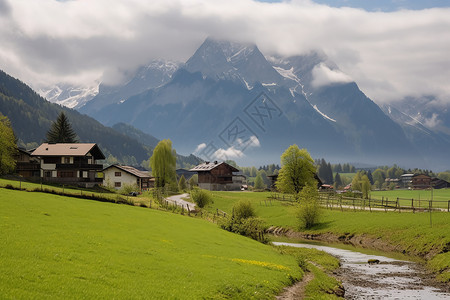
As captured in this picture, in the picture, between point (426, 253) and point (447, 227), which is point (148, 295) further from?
point (447, 227)

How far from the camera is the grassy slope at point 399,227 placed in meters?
54.7

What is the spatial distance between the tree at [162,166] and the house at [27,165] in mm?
42150

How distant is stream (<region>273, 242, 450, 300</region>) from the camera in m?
34.7

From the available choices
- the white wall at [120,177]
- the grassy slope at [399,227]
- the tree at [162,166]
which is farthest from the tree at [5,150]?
the grassy slope at [399,227]

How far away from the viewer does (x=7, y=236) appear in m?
28.1

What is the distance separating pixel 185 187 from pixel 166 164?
108ft

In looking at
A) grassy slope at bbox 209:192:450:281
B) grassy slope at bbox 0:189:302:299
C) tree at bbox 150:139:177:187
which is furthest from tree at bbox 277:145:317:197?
grassy slope at bbox 0:189:302:299

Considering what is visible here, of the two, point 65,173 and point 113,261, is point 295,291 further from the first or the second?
point 65,173

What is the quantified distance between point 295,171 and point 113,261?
10179 centimetres

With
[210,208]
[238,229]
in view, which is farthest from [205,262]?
[210,208]

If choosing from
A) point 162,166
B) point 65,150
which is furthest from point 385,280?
point 162,166

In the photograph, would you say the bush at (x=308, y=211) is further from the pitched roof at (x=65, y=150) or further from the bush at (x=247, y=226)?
the pitched roof at (x=65, y=150)

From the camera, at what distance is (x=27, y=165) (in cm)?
11400

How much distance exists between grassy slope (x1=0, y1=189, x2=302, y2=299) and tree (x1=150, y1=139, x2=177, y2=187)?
9999 cm
